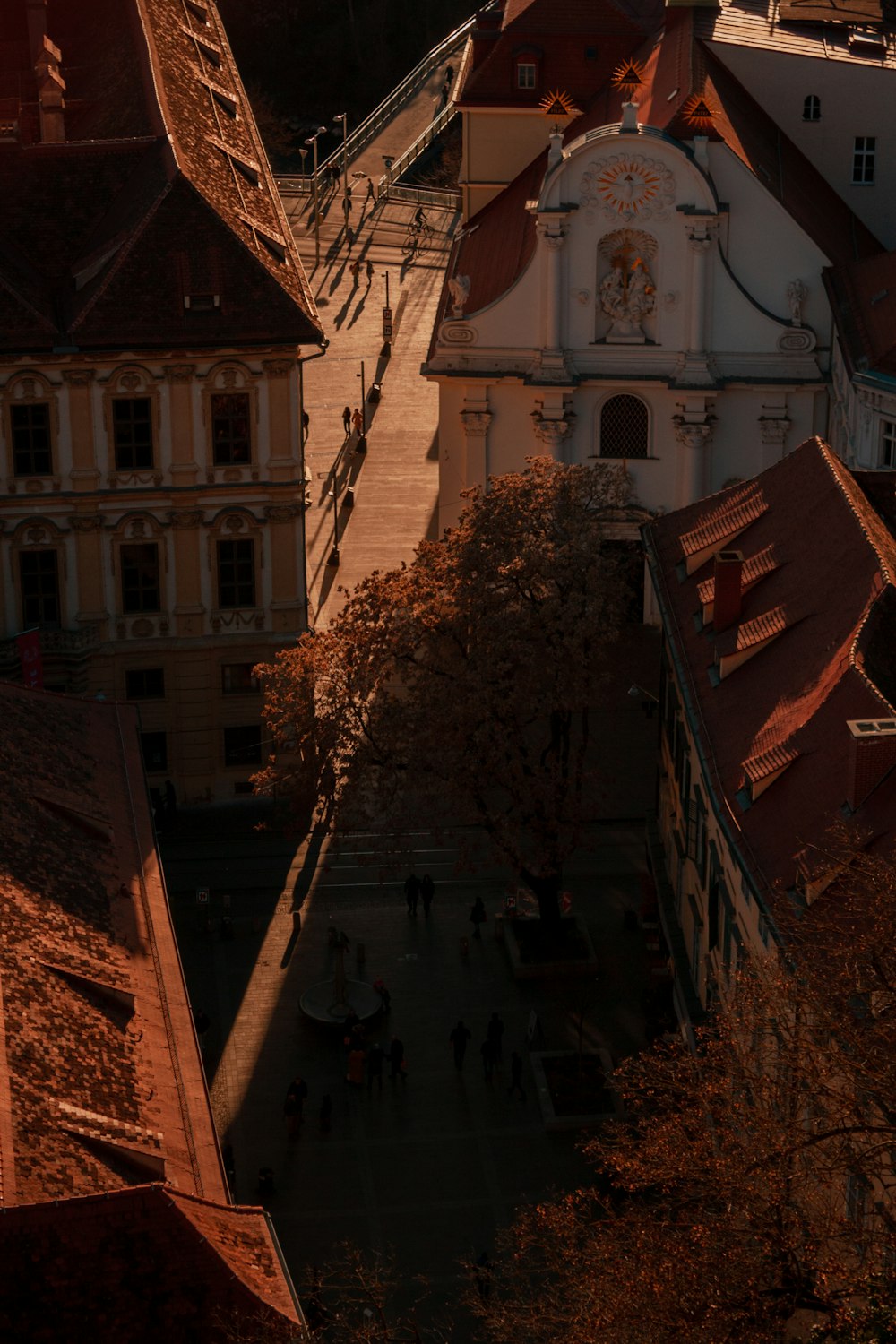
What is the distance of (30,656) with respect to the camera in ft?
204

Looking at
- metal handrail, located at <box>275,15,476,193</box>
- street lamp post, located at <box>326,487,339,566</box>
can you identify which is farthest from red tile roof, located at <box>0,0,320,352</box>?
metal handrail, located at <box>275,15,476,193</box>

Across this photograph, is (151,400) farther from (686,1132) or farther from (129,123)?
(686,1132)

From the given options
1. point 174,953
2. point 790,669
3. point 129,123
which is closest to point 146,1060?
point 174,953

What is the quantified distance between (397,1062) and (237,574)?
18.0 m

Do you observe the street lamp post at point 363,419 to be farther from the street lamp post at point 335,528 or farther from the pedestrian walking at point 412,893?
the pedestrian walking at point 412,893

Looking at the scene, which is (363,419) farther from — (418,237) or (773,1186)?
→ (773,1186)

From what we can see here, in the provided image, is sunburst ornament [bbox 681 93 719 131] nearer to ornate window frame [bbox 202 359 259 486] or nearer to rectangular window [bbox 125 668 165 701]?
ornate window frame [bbox 202 359 259 486]

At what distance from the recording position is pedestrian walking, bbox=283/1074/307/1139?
5009cm

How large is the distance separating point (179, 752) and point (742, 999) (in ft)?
119

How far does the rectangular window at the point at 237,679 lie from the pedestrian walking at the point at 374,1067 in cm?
1618

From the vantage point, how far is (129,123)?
232 feet

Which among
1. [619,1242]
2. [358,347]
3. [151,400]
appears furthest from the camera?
[358,347]

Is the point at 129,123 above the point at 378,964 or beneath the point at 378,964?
above

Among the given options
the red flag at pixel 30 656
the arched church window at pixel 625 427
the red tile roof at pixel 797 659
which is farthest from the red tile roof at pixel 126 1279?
the arched church window at pixel 625 427
